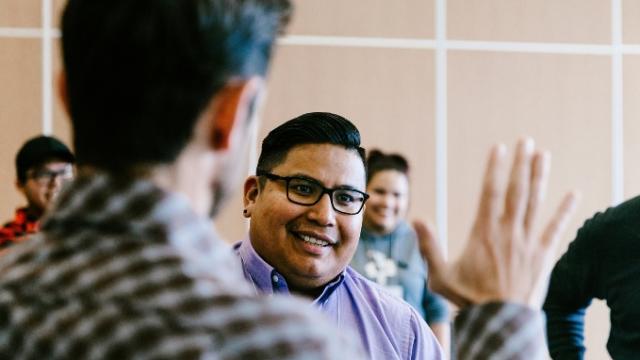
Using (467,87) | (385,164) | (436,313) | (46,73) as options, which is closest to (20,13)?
(46,73)

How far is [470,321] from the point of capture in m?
0.83

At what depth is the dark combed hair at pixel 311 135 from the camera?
1.87 meters

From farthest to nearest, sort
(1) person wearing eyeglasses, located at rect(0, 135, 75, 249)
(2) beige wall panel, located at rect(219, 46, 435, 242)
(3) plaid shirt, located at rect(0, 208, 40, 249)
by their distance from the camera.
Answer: (2) beige wall panel, located at rect(219, 46, 435, 242) < (1) person wearing eyeglasses, located at rect(0, 135, 75, 249) < (3) plaid shirt, located at rect(0, 208, 40, 249)

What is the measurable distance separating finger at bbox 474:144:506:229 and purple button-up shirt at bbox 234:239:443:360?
0.90 m

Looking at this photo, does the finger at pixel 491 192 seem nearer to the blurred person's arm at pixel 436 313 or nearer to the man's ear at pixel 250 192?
the man's ear at pixel 250 192

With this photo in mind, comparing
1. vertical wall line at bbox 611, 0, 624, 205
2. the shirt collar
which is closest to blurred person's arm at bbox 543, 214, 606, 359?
the shirt collar

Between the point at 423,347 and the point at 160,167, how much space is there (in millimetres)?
1119

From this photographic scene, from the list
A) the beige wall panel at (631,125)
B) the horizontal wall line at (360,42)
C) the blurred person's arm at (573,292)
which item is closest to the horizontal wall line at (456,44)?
the horizontal wall line at (360,42)

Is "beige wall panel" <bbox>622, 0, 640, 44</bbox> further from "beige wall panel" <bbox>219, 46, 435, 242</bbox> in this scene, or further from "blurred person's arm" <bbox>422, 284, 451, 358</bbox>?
"blurred person's arm" <bbox>422, 284, 451, 358</bbox>

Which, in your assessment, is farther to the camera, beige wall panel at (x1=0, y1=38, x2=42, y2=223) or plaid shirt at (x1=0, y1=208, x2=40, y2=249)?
beige wall panel at (x1=0, y1=38, x2=42, y2=223)

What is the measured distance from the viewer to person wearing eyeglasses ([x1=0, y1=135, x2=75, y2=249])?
3.00 m

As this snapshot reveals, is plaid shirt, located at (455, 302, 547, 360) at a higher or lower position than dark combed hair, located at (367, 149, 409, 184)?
lower

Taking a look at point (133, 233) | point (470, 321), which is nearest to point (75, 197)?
point (133, 233)

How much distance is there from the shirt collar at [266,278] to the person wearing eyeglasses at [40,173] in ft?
4.46
